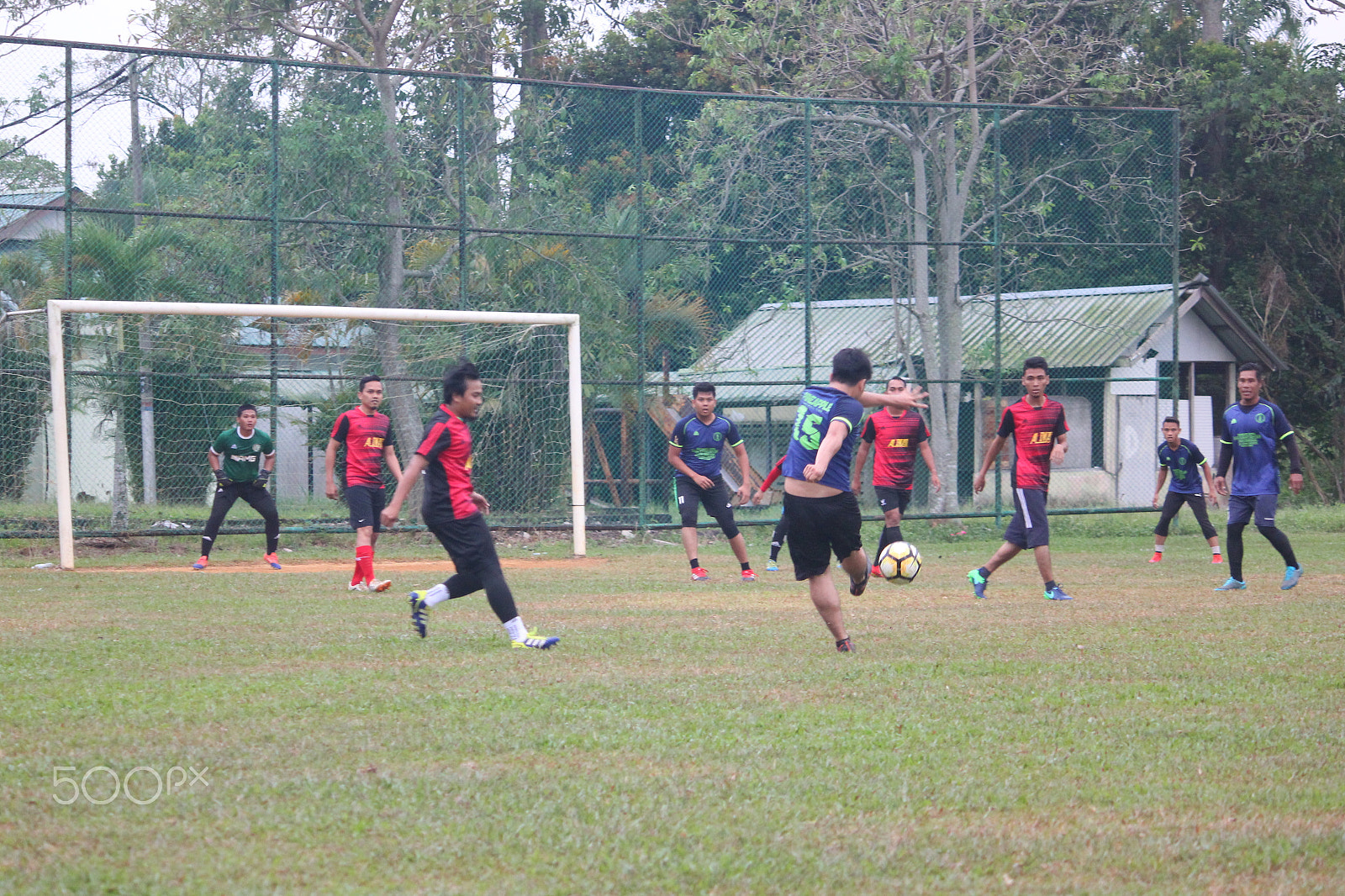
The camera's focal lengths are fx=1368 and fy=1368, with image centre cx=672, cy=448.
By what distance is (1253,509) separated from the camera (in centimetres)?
1251

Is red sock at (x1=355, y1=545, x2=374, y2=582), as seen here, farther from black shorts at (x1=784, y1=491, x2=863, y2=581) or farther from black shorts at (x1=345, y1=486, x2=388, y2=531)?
black shorts at (x1=784, y1=491, x2=863, y2=581)

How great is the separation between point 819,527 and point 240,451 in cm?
915

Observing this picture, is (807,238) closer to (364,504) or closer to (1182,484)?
(1182,484)

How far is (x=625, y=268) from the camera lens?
19031 millimetres

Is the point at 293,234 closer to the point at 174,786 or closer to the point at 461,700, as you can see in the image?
the point at 461,700

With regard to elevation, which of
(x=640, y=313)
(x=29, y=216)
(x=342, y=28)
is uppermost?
(x=342, y=28)

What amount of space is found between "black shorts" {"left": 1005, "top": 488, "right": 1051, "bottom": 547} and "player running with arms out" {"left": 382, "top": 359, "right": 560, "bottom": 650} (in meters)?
4.77

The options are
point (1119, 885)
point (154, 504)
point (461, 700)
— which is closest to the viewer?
point (1119, 885)

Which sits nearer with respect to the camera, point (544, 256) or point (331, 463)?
point (331, 463)

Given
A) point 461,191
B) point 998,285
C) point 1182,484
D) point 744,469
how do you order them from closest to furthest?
point 744,469 < point 1182,484 < point 461,191 < point 998,285

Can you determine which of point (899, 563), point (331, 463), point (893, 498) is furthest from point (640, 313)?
point (899, 563)

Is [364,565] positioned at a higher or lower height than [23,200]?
lower

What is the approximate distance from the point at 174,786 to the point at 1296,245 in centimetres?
2995

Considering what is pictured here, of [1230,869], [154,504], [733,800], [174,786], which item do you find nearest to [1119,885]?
[1230,869]
